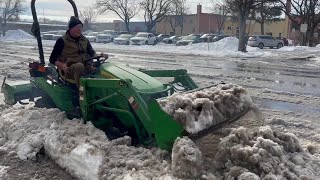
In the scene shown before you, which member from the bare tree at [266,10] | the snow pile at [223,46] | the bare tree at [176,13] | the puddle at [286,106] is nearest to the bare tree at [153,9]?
the bare tree at [176,13]

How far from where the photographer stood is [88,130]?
4785 millimetres

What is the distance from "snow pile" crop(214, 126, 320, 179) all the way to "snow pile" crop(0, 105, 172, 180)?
1.84 feet

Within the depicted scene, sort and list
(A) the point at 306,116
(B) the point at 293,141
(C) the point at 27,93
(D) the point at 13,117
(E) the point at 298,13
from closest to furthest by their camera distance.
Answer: (B) the point at 293,141 < (D) the point at 13,117 < (C) the point at 27,93 < (A) the point at 306,116 < (E) the point at 298,13

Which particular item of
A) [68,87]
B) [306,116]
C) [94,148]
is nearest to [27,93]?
[68,87]

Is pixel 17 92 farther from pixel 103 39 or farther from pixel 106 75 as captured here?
pixel 103 39

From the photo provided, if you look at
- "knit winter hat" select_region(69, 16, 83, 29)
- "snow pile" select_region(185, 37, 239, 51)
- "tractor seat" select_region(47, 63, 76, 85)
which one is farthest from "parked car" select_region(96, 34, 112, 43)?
"knit winter hat" select_region(69, 16, 83, 29)

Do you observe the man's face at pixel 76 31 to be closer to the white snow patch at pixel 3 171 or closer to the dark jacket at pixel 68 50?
the dark jacket at pixel 68 50

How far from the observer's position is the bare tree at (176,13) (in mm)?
63781

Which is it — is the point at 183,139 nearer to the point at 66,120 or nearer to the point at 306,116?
the point at 66,120

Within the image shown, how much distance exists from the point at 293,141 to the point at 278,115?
3500 millimetres

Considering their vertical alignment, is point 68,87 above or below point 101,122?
above

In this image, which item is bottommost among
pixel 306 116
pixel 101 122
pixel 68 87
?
pixel 306 116

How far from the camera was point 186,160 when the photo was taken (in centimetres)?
354

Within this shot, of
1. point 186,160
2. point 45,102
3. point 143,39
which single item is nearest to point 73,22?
point 45,102
